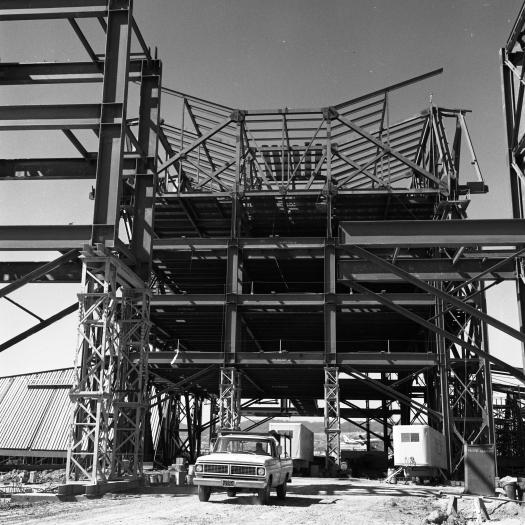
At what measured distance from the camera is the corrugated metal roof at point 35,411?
43.1 meters

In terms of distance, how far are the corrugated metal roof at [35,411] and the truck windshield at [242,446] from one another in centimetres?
2710

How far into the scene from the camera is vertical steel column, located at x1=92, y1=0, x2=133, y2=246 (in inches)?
837

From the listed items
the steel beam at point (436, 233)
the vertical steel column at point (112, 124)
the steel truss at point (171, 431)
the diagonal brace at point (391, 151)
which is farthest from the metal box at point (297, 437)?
the steel beam at point (436, 233)

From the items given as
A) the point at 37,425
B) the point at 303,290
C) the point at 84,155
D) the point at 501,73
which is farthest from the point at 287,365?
the point at 501,73

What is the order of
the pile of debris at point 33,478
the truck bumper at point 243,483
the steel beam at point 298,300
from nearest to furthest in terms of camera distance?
1. the truck bumper at point 243,483
2. the pile of debris at point 33,478
3. the steel beam at point 298,300

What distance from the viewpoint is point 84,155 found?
24422 mm

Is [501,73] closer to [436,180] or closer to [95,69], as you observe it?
[95,69]

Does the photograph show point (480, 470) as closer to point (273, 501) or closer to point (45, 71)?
point (273, 501)

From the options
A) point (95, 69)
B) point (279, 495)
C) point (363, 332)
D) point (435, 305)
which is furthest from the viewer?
point (363, 332)

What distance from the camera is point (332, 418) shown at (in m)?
39.2

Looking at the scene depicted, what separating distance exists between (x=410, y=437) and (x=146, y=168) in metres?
19.4

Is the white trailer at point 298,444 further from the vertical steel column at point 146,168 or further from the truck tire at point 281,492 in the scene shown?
the truck tire at point 281,492

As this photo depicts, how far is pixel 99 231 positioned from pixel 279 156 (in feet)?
86.6

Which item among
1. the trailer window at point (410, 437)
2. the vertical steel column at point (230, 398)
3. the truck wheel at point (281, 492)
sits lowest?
the truck wheel at point (281, 492)
